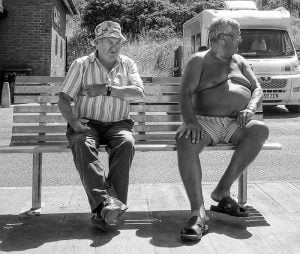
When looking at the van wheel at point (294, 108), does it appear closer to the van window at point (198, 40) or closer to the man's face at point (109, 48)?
the van window at point (198, 40)

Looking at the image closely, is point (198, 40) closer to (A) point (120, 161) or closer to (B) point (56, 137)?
(B) point (56, 137)

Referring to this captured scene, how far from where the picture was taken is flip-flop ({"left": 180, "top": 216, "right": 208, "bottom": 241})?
399 cm

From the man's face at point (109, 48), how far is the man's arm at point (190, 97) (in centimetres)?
59

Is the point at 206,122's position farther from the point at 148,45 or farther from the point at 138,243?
the point at 148,45

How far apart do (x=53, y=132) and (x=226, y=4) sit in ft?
40.0

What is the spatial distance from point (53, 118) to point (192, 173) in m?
1.52

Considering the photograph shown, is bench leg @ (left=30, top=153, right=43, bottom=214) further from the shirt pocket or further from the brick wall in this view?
the brick wall

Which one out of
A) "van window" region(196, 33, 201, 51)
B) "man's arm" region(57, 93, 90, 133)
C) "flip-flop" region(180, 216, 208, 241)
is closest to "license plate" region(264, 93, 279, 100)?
"van window" region(196, 33, 201, 51)

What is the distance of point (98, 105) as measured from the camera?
4.64 metres

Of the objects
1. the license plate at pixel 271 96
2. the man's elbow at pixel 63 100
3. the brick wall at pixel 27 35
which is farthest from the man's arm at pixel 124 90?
the brick wall at pixel 27 35

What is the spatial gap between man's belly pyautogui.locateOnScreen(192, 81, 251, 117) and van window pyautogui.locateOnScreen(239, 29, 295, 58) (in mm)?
9649

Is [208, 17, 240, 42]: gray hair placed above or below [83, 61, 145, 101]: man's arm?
above

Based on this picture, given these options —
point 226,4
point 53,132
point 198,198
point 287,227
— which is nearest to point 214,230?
point 198,198

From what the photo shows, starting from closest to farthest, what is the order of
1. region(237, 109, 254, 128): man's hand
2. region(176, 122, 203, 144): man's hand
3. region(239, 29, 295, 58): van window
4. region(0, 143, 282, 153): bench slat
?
region(176, 122, 203, 144): man's hand
region(237, 109, 254, 128): man's hand
region(0, 143, 282, 153): bench slat
region(239, 29, 295, 58): van window
